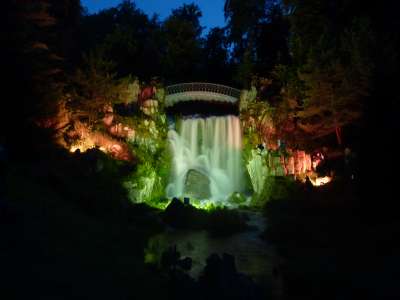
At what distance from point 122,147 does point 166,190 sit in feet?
15.0

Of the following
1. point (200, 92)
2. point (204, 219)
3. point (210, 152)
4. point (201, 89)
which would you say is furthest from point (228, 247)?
point (201, 89)

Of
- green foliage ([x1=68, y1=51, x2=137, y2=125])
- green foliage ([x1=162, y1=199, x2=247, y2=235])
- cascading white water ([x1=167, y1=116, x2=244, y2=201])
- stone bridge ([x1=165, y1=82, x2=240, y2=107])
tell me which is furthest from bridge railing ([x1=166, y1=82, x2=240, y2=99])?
green foliage ([x1=162, y1=199, x2=247, y2=235])

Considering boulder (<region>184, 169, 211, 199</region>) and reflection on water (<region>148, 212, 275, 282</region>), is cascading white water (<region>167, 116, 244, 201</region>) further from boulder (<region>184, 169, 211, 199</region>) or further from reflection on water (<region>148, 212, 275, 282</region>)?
reflection on water (<region>148, 212, 275, 282</region>)

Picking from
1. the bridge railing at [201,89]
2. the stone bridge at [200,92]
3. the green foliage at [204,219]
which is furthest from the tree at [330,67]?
the green foliage at [204,219]

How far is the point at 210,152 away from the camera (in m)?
28.5

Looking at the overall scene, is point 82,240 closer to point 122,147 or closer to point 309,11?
point 122,147

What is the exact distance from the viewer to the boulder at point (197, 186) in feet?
85.5

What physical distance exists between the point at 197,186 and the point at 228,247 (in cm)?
1136

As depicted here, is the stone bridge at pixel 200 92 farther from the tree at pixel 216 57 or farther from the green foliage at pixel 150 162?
the tree at pixel 216 57

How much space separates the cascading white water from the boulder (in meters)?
0.65

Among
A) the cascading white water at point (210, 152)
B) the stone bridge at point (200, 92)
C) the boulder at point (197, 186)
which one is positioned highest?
the stone bridge at point (200, 92)

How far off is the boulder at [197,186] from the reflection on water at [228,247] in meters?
7.76

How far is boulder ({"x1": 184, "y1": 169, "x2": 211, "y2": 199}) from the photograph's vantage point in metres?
26.1

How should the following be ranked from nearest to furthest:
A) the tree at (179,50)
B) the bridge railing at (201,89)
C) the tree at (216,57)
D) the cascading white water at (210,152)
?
the cascading white water at (210,152) < the bridge railing at (201,89) < the tree at (179,50) < the tree at (216,57)
